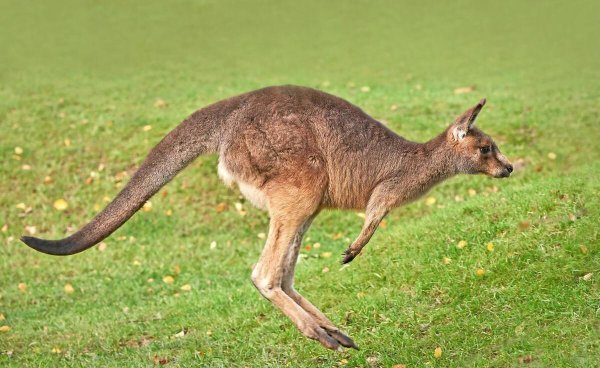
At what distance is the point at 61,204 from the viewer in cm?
1204

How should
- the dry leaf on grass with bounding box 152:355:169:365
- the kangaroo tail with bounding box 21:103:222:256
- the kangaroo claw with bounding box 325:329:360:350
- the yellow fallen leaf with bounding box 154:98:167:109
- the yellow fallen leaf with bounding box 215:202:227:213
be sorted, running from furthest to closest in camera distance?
1. the yellow fallen leaf with bounding box 154:98:167:109
2. the yellow fallen leaf with bounding box 215:202:227:213
3. the dry leaf on grass with bounding box 152:355:169:365
4. the kangaroo claw with bounding box 325:329:360:350
5. the kangaroo tail with bounding box 21:103:222:256

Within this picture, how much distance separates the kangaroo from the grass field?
1.15m

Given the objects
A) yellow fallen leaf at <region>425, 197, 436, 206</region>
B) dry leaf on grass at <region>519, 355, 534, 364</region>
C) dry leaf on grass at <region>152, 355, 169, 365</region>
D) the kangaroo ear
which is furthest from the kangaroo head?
yellow fallen leaf at <region>425, 197, 436, 206</region>

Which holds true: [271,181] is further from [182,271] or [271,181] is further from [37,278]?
[37,278]

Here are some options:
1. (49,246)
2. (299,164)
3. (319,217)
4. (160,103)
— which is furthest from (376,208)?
(160,103)

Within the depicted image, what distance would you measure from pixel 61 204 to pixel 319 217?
11.3ft

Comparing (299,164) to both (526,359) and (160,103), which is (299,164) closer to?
(526,359)

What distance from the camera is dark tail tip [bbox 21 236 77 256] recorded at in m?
5.41

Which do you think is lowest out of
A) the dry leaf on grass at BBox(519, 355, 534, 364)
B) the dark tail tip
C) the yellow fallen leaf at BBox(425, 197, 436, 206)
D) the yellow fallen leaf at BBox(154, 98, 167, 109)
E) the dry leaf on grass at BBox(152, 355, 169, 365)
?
the yellow fallen leaf at BBox(425, 197, 436, 206)

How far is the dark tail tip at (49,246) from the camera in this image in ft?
17.7

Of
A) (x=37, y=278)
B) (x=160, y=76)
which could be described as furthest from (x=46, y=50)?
(x=37, y=278)

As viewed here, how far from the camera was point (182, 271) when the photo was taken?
1048 cm

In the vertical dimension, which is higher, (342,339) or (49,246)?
(49,246)

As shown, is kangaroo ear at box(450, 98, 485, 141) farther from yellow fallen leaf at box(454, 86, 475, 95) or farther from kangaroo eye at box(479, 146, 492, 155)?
yellow fallen leaf at box(454, 86, 475, 95)
